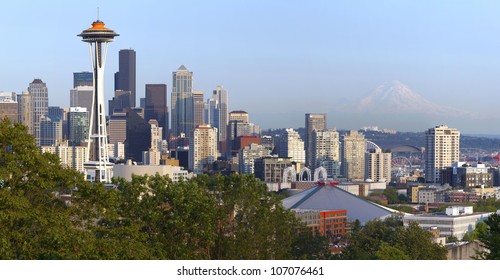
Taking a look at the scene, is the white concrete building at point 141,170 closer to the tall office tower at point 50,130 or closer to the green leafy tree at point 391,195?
the green leafy tree at point 391,195

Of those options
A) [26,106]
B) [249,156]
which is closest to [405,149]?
[249,156]

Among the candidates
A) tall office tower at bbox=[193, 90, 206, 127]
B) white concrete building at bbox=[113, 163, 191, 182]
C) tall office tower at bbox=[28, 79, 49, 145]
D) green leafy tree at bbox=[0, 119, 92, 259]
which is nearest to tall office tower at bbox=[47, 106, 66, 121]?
tall office tower at bbox=[28, 79, 49, 145]

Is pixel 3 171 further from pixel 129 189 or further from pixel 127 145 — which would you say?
pixel 127 145

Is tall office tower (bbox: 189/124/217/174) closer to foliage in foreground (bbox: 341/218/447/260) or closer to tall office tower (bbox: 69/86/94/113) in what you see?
tall office tower (bbox: 69/86/94/113)

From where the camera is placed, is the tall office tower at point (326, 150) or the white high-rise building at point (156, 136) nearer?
the tall office tower at point (326, 150)

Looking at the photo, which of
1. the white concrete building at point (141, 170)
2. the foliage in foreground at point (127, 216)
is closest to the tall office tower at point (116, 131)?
the white concrete building at point (141, 170)

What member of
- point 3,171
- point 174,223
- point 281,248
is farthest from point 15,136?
point 281,248
